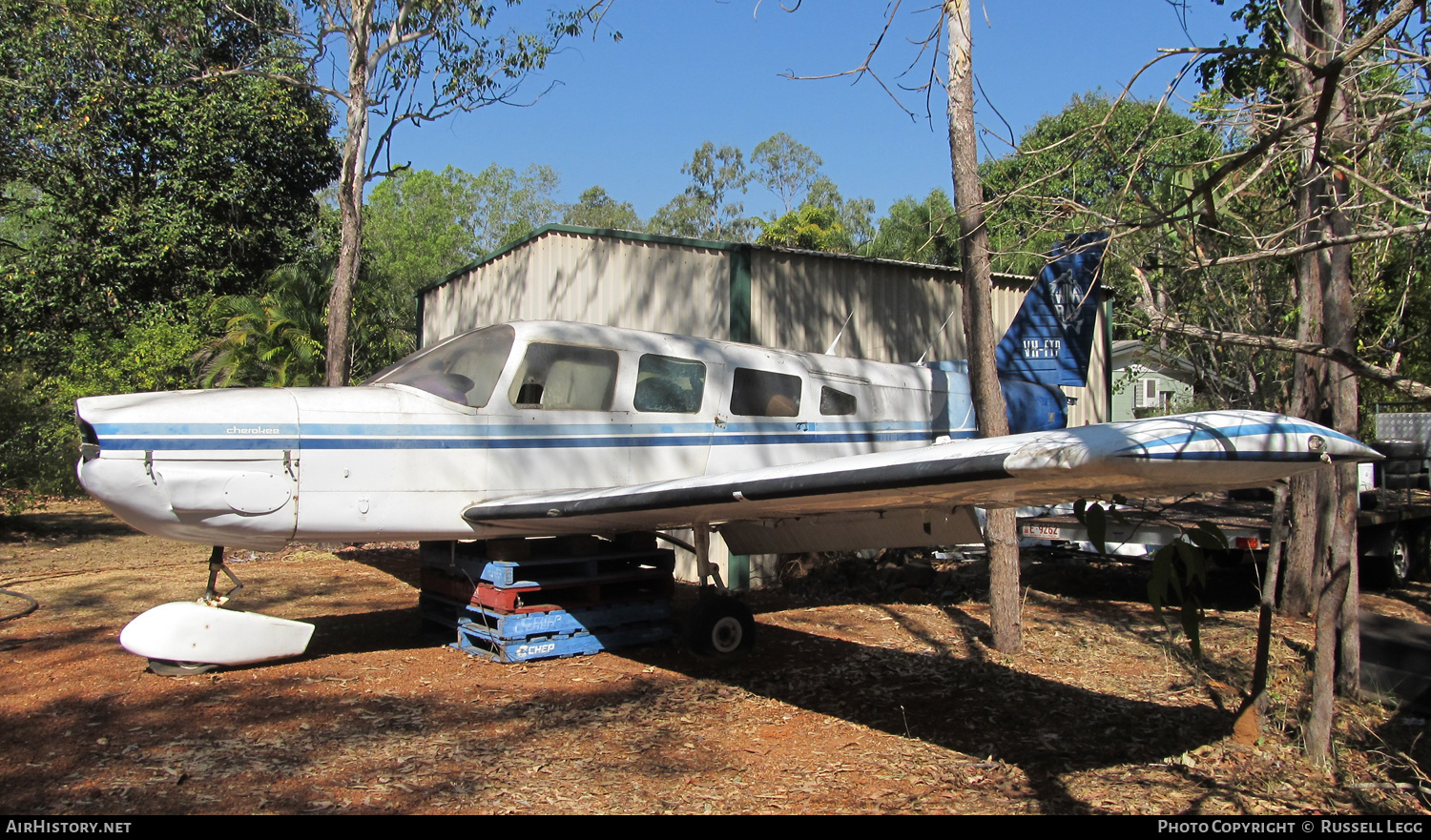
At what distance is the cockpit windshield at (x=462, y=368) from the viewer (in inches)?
244

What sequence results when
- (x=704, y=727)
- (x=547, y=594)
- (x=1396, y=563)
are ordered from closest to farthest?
1. (x=704, y=727)
2. (x=547, y=594)
3. (x=1396, y=563)

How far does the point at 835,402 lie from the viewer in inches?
309

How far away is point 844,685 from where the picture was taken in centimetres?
610

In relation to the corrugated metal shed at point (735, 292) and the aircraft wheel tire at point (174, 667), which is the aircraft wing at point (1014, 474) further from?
the corrugated metal shed at point (735, 292)

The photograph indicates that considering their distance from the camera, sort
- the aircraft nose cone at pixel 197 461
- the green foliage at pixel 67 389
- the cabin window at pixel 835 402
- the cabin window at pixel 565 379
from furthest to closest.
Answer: the green foliage at pixel 67 389
the cabin window at pixel 835 402
the cabin window at pixel 565 379
the aircraft nose cone at pixel 197 461

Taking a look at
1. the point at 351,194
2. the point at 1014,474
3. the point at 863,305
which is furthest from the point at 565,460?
the point at 351,194

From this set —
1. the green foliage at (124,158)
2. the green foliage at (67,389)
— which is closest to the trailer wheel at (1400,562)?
the green foliage at (67,389)

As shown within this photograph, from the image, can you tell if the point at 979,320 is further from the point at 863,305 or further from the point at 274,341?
the point at 274,341

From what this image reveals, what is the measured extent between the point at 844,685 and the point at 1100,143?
3837 mm

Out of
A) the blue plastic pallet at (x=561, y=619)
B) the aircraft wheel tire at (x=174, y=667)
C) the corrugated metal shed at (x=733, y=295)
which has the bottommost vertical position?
the aircraft wheel tire at (x=174, y=667)

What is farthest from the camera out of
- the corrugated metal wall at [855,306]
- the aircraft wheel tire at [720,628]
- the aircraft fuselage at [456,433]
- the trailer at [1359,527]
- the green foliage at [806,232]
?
the green foliage at [806,232]

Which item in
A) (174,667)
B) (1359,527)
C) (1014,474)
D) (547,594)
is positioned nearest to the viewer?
(1014,474)

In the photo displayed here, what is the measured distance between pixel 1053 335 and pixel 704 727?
606cm

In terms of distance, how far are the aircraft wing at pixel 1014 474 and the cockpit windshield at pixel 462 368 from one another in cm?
95
